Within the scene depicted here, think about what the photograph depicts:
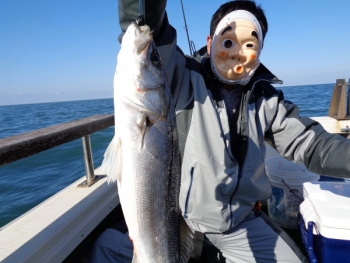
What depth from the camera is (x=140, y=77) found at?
1521 mm

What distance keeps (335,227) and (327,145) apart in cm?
65

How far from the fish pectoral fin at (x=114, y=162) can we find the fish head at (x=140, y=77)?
0.81 feet

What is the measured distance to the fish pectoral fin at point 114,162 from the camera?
1500mm

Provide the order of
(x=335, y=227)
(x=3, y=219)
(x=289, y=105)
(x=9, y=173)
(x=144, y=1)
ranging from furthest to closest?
(x=9, y=173), (x=3, y=219), (x=289, y=105), (x=335, y=227), (x=144, y=1)

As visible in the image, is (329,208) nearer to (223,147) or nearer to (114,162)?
(223,147)

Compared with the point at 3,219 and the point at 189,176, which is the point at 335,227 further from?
the point at 3,219

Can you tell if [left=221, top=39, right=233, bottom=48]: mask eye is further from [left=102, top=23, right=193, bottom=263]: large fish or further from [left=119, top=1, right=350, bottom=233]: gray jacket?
[left=102, top=23, right=193, bottom=263]: large fish

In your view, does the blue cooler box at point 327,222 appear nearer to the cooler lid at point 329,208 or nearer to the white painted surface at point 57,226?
the cooler lid at point 329,208

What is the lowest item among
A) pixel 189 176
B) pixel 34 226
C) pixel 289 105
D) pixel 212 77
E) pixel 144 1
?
pixel 34 226

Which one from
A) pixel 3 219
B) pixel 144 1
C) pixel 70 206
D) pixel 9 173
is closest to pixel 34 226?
pixel 70 206

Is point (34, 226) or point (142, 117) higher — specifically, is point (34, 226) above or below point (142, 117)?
below

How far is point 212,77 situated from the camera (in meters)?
2.47

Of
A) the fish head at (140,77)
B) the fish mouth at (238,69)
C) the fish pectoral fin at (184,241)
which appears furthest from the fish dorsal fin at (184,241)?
the fish mouth at (238,69)

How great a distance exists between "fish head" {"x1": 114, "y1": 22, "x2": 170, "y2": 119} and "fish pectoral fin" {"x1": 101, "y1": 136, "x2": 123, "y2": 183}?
25cm
